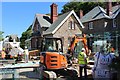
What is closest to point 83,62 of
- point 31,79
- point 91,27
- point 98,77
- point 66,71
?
point 66,71

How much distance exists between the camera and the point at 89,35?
42.4 m

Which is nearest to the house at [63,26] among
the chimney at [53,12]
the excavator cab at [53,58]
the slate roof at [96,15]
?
the chimney at [53,12]

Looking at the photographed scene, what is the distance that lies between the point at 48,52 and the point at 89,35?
97.2ft

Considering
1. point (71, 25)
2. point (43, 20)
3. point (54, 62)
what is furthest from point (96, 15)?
point (54, 62)

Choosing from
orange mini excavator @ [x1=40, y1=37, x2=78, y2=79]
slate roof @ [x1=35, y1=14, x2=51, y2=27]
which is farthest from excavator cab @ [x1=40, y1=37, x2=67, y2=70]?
slate roof @ [x1=35, y1=14, x2=51, y2=27]

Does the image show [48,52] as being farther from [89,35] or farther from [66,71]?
[89,35]

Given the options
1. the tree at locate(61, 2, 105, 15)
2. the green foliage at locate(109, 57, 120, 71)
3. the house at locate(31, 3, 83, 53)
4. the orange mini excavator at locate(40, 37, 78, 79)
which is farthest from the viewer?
the tree at locate(61, 2, 105, 15)

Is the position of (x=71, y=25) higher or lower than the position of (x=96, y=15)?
lower

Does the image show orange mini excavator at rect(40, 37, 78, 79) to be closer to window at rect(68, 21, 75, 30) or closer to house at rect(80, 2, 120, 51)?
house at rect(80, 2, 120, 51)

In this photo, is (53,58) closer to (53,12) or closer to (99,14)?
(53,12)

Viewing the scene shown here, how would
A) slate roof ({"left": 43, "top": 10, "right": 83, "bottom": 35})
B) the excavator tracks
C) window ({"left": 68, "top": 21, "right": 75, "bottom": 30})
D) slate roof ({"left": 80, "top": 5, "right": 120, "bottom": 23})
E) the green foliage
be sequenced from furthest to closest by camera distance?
window ({"left": 68, "top": 21, "right": 75, "bottom": 30})
slate roof ({"left": 80, "top": 5, "right": 120, "bottom": 23})
slate roof ({"left": 43, "top": 10, "right": 83, "bottom": 35})
the excavator tracks
the green foliage

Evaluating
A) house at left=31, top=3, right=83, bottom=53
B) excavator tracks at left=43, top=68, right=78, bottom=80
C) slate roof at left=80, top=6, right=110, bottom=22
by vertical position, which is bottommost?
excavator tracks at left=43, top=68, right=78, bottom=80

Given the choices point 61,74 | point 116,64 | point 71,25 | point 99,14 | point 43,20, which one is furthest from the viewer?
point 43,20

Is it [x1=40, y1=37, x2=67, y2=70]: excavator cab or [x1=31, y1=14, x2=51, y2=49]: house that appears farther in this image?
[x1=31, y1=14, x2=51, y2=49]: house
